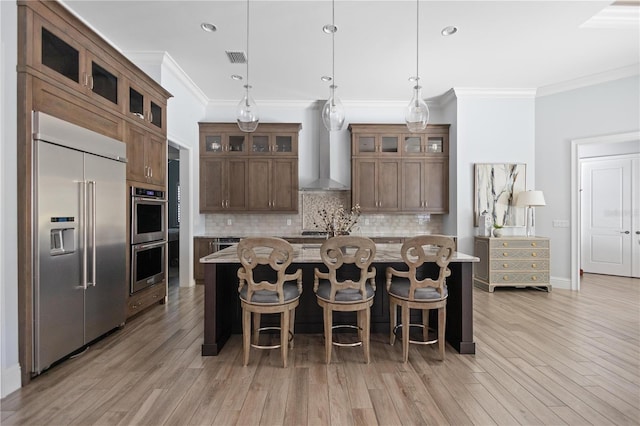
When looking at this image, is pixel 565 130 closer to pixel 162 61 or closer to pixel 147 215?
pixel 162 61

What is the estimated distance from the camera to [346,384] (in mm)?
2291

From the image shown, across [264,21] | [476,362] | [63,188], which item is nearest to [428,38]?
[264,21]

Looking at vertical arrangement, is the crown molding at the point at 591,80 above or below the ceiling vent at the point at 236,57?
below

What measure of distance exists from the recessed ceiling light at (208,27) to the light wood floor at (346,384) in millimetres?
3306

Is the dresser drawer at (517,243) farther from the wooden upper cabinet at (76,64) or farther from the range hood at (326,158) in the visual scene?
the wooden upper cabinet at (76,64)

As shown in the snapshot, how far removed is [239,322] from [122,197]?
1724mm

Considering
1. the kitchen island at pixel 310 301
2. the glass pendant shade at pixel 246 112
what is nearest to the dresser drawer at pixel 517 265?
the kitchen island at pixel 310 301

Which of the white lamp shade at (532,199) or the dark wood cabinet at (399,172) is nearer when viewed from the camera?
the white lamp shade at (532,199)

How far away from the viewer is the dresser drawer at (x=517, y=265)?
505 centimetres

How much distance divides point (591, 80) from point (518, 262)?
9.86ft

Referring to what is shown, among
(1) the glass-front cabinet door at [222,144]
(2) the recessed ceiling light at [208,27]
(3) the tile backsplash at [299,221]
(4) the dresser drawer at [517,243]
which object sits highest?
(2) the recessed ceiling light at [208,27]

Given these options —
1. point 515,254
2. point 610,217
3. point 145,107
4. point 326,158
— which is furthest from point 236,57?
point 610,217

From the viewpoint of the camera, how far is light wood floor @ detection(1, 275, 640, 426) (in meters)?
1.93

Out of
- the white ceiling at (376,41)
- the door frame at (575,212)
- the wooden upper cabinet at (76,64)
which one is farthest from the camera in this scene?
the door frame at (575,212)
